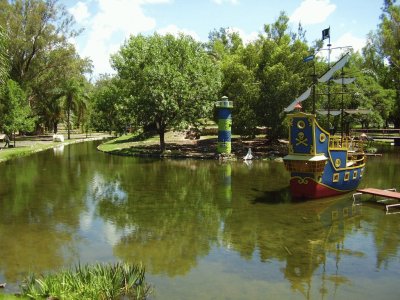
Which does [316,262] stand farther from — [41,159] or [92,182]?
[41,159]

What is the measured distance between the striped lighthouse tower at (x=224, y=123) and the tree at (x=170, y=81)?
2618mm

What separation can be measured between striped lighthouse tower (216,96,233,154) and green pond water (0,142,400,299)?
13.5 meters

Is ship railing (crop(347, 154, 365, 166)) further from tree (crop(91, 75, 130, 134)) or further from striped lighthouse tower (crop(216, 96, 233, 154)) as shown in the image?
tree (crop(91, 75, 130, 134))

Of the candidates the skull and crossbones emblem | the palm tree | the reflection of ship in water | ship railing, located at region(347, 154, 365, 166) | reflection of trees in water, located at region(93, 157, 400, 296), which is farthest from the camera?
the palm tree

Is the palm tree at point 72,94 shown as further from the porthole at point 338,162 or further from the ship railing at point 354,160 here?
the porthole at point 338,162

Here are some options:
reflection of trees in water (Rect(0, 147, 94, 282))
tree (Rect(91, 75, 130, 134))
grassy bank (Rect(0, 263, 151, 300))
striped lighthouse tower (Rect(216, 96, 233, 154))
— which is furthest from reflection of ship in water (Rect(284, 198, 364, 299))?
tree (Rect(91, 75, 130, 134))

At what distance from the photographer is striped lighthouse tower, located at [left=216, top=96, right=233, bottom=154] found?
41312mm

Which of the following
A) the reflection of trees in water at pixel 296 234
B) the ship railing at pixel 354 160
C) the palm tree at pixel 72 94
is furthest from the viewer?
the palm tree at pixel 72 94

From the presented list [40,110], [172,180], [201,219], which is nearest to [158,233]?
[201,219]

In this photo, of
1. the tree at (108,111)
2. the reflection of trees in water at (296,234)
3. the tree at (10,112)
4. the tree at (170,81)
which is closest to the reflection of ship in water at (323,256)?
the reflection of trees in water at (296,234)

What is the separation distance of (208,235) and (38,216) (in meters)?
8.29

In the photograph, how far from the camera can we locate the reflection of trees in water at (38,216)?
1320cm

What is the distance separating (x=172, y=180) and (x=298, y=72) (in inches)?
991

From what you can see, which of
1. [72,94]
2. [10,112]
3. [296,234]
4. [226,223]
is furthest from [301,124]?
[72,94]
